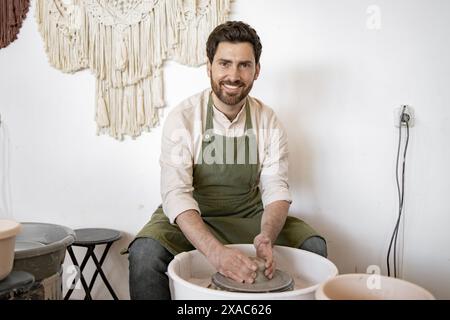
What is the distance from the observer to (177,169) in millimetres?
1310

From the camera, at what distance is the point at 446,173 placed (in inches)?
64.9

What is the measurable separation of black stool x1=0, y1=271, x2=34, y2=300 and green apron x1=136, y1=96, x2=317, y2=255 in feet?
1.57

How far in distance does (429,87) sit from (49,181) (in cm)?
158

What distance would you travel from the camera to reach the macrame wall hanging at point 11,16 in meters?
1.72

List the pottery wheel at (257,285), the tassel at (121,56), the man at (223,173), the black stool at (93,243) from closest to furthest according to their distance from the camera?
the pottery wheel at (257,285)
the man at (223,173)
the black stool at (93,243)
the tassel at (121,56)

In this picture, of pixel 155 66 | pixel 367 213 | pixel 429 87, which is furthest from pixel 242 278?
pixel 429 87

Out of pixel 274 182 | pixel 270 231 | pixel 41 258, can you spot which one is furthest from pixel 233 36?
pixel 41 258

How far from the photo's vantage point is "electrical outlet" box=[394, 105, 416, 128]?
5.31 feet

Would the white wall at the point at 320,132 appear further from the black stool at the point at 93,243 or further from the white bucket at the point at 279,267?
the white bucket at the point at 279,267

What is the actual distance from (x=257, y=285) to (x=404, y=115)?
0.98 meters

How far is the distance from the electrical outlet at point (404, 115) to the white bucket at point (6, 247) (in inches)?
53.2

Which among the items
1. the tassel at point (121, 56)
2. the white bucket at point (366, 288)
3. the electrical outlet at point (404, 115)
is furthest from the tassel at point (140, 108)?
the white bucket at point (366, 288)

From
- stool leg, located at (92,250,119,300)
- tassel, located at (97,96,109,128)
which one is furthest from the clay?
tassel, located at (97,96,109,128)

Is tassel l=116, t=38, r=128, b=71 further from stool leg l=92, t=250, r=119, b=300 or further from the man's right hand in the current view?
the man's right hand
